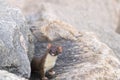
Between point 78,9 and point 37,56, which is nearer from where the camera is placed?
point 37,56

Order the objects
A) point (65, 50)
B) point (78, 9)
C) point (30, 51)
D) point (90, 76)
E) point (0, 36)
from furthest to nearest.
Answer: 1. point (78, 9)
2. point (65, 50)
3. point (30, 51)
4. point (90, 76)
5. point (0, 36)

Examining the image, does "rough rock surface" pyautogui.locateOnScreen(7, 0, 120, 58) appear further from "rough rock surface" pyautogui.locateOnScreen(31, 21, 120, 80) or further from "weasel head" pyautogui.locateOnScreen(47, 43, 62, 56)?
"weasel head" pyautogui.locateOnScreen(47, 43, 62, 56)

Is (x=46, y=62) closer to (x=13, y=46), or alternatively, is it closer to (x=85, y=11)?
(x=13, y=46)

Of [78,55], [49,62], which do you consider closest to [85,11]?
[78,55]

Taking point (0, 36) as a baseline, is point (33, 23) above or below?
below

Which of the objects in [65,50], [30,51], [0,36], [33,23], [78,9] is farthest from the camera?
[78,9]

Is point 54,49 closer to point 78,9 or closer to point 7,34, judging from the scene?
point 7,34

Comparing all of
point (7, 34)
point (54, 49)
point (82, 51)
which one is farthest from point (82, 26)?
point (7, 34)
